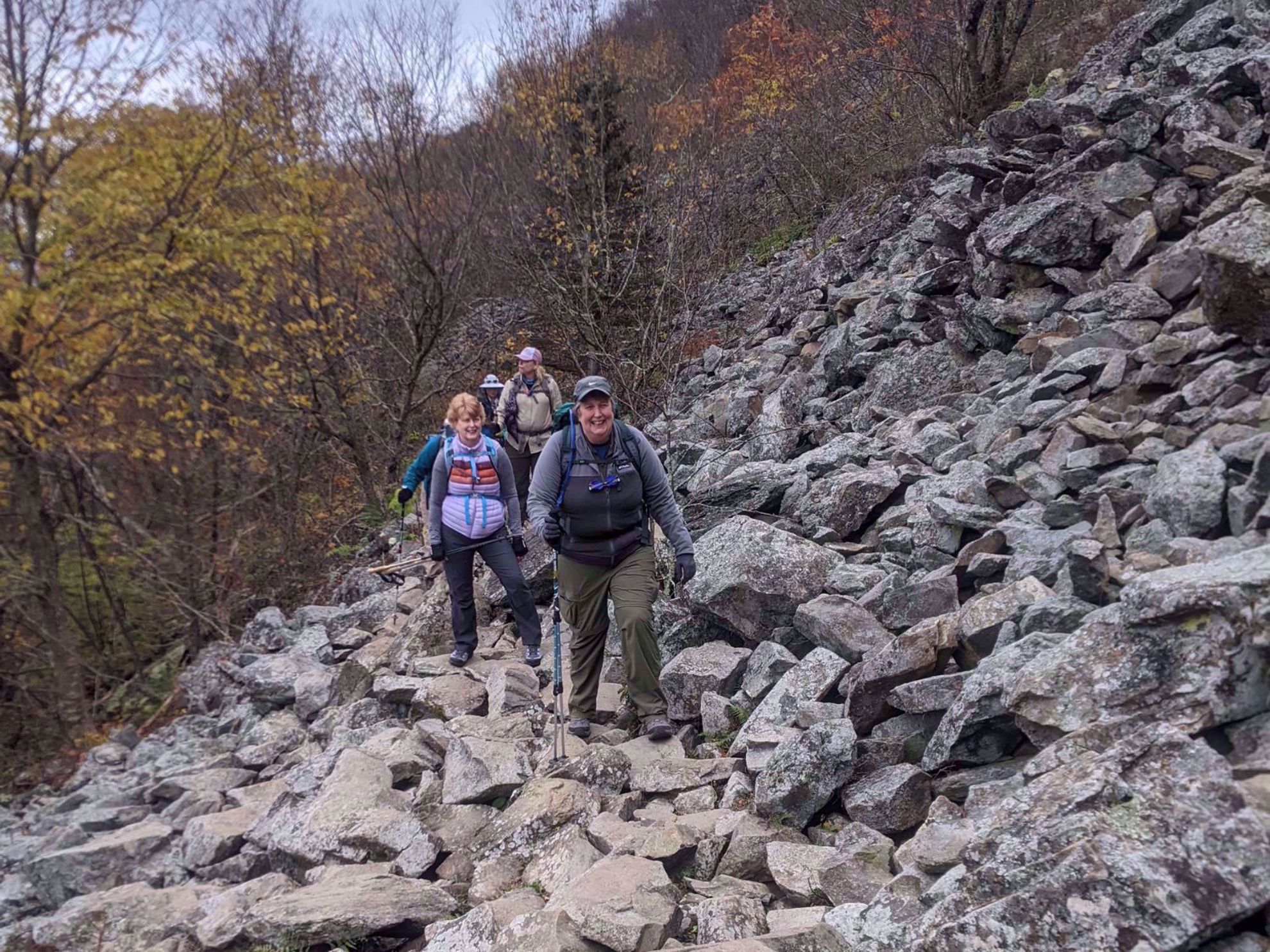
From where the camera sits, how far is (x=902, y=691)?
401cm

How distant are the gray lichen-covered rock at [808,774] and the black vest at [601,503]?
1.79 m

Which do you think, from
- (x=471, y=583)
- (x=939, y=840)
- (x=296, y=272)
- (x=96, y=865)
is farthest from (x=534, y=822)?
(x=296, y=272)

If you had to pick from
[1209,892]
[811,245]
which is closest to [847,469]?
[1209,892]

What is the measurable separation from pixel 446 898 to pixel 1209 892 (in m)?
3.08

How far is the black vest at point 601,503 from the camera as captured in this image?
5078 millimetres

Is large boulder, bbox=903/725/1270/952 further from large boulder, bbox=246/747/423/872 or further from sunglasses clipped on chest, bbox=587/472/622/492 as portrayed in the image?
large boulder, bbox=246/747/423/872

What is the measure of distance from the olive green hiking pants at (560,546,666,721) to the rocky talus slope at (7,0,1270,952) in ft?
0.81

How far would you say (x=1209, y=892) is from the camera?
1999mm

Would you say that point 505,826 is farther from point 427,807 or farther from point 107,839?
point 107,839

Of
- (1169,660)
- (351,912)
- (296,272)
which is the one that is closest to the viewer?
(1169,660)

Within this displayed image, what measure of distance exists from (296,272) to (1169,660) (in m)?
14.7

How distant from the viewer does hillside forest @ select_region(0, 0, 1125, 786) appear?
11.4m

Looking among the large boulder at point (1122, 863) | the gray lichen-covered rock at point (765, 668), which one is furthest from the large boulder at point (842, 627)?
the large boulder at point (1122, 863)

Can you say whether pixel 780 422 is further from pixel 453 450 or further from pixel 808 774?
pixel 808 774
